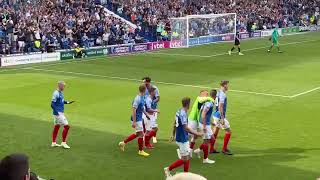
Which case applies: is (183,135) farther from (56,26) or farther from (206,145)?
(56,26)

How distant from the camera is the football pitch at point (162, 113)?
14.0 m

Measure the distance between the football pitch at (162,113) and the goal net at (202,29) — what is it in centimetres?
832

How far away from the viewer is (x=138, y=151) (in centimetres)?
1558

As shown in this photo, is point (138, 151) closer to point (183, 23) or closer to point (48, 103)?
point (48, 103)

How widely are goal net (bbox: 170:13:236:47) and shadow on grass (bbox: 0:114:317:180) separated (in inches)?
1271

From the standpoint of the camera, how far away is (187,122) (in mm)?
13156

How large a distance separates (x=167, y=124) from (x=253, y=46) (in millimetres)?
31977

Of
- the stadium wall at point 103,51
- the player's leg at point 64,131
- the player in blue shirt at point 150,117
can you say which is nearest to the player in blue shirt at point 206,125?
the player in blue shirt at point 150,117

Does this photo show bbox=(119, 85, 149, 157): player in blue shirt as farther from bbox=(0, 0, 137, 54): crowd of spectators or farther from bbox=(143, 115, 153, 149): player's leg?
bbox=(0, 0, 137, 54): crowd of spectators

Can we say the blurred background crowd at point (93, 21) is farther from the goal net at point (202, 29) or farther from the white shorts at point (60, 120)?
the white shorts at point (60, 120)

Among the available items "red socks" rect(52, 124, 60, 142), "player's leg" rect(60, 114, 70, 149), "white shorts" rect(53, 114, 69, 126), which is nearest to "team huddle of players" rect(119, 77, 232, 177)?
"player's leg" rect(60, 114, 70, 149)

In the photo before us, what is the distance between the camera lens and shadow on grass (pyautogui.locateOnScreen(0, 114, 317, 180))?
525 inches

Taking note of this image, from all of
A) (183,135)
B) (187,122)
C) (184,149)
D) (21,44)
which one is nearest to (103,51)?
(21,44)

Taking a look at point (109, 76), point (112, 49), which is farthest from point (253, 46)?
point (109, 76)
